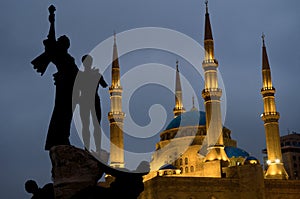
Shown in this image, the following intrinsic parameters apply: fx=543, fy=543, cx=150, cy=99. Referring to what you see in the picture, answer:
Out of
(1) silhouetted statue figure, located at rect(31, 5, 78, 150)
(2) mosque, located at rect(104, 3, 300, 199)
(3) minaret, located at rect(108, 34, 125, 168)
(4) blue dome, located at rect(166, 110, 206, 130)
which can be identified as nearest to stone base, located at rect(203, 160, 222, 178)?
(2) mosque, located at rect(104, 3, 300, 199)

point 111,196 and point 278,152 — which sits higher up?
point 278,152

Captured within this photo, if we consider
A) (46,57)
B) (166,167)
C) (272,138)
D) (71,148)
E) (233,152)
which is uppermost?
(272,138)

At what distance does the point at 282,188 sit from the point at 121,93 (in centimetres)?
1423

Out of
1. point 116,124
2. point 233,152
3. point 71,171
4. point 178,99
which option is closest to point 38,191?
point 71,171

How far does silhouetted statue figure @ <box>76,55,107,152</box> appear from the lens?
793 cm

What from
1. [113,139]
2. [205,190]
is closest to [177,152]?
[113,139]

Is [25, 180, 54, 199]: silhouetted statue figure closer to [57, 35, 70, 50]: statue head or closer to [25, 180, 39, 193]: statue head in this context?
[25, 180, 39, 193]: statue head

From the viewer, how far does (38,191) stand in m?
7.56

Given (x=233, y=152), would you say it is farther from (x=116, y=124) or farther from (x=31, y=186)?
(x=31, y=186)

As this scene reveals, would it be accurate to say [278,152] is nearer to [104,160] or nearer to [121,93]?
[121,93]

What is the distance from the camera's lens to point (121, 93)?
42719 millimetres

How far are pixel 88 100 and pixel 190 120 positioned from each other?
→ 120 feet

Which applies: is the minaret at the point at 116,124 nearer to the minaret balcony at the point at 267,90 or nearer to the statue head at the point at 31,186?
the minaret balcony at the point at 267,90

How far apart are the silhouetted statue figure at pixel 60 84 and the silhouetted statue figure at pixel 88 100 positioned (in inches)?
5.7
